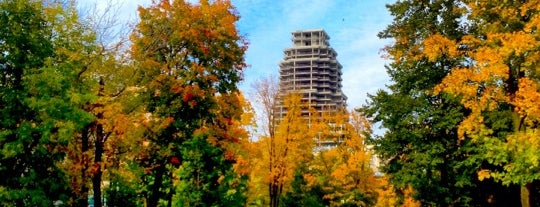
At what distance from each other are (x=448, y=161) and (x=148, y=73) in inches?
612

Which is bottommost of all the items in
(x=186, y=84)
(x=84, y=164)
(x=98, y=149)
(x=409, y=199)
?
(x=409, y=199)

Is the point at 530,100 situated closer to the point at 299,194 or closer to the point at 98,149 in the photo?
the point at 98,149

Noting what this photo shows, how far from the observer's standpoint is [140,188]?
30.2m

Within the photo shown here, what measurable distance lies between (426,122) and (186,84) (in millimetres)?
12473

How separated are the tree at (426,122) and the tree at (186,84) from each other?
822 cm

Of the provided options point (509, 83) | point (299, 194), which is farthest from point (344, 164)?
point (509, 83)

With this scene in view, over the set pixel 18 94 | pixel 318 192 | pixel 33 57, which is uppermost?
pixel 33 57

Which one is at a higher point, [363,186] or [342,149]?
[342,149]

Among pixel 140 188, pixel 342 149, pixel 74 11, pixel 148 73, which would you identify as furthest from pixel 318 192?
pixel 74 11

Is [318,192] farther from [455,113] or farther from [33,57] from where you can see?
[33,57]

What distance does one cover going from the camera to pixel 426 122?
2758 centimetres

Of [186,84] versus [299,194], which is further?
[299,194]

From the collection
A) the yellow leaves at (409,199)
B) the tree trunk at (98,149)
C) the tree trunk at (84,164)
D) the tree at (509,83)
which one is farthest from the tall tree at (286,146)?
the tree at (509,83)

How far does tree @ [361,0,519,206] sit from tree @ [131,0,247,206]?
8.22 metres
